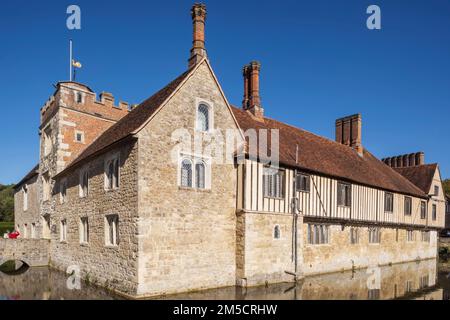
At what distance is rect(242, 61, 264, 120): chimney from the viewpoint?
1948cm

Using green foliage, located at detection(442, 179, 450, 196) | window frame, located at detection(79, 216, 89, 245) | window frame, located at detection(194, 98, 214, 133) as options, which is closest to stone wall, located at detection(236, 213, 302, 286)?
window frame, located at detection(194, 98, 214, 133)

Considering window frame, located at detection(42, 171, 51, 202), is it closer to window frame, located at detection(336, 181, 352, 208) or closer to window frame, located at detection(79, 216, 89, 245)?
window frame, located at detection(79, 216, 89, 245)

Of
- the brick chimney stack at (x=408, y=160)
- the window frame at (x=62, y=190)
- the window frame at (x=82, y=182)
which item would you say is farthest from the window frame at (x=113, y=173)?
the brick chimney stack at (x=408, y=160)

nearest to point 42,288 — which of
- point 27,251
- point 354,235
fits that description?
point 27,251

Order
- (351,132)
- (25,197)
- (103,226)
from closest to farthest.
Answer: (103,226), (351,132), (25,197)

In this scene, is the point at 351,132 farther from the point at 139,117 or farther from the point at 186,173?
the point at 139,117

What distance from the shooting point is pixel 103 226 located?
1356cm

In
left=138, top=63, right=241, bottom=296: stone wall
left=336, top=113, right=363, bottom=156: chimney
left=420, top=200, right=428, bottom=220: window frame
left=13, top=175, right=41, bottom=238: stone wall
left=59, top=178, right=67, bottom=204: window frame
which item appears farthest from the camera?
left=420, top=200, right=428, bottom=220: window frame

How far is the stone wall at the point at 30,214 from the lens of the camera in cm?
2291

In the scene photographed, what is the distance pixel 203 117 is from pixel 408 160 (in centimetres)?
2480

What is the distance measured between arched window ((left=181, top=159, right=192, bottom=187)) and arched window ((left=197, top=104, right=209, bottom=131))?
1431 mm

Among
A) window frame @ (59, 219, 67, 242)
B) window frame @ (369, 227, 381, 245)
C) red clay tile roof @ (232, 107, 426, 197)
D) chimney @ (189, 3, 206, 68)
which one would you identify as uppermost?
chimney @ (189, 3, 206, 68)
